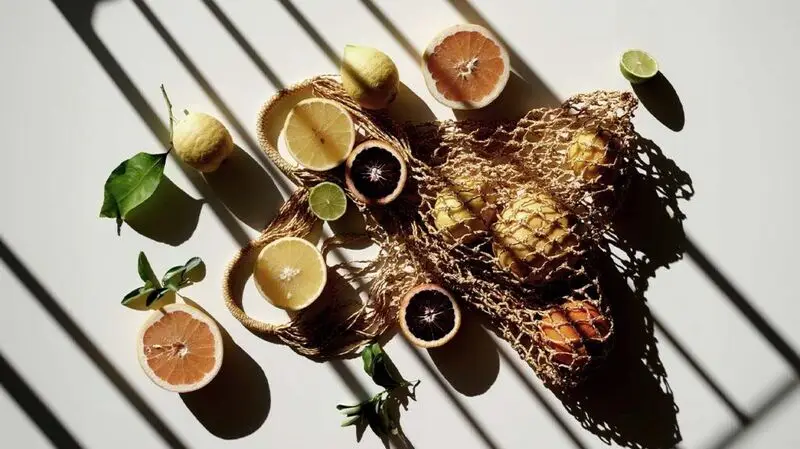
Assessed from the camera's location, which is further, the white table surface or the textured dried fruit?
the white table surface

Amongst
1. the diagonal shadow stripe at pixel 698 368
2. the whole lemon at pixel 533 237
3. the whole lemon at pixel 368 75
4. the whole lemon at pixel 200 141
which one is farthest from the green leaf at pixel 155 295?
the diagonal shadow stripe at pixel 698 368

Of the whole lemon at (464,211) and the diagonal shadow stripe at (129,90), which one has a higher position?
the diagonal shadow stripe at (129,90)

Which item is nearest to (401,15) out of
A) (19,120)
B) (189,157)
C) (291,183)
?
(291,183)

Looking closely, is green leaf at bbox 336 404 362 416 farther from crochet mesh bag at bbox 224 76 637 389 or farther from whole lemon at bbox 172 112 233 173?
whole lemon at bbox 172 112 233 173

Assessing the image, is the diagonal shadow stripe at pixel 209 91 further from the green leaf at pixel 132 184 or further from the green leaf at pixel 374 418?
the green leaf at pixel 374 418

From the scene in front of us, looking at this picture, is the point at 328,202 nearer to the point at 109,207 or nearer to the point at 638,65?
the point at 109,207

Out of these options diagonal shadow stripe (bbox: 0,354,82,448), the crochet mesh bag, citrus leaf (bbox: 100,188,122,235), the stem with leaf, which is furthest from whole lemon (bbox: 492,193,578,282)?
diagonal shadow stripe (bbox: 0,354,82,448)

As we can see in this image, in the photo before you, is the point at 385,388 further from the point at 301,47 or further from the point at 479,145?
the point at 301,47
